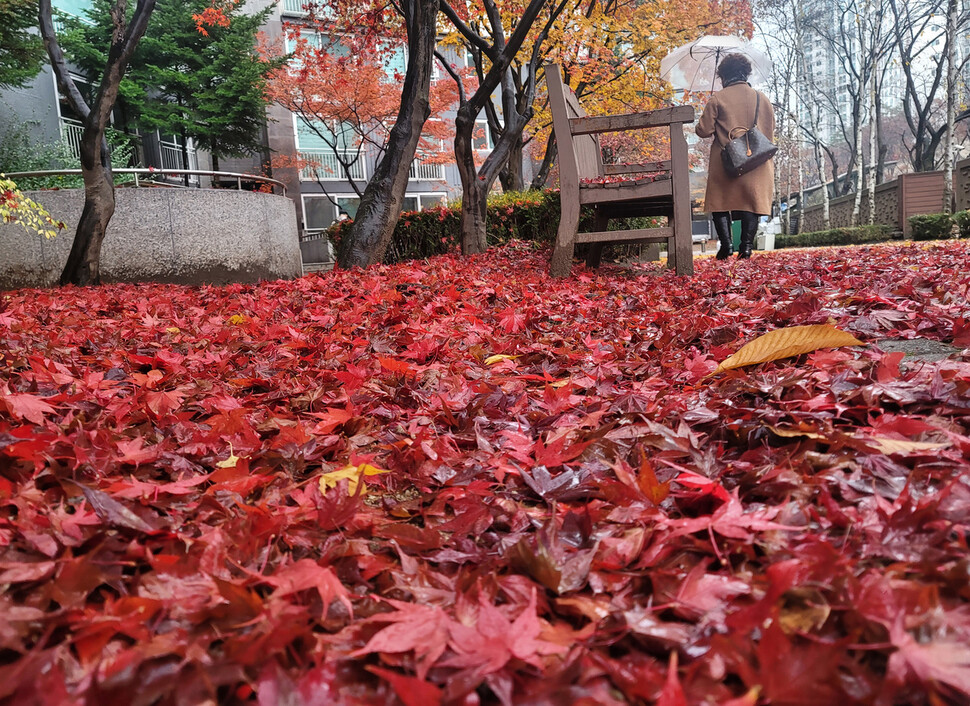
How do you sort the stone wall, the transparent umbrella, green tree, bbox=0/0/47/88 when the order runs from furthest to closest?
the stone wall < green tree, bbox=0/0/47/88 < the transparent umbrella

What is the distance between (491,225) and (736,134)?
135 inches

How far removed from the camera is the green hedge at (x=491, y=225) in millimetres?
8719

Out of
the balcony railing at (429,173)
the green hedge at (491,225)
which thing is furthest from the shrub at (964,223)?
the balcony railing at (429,173)

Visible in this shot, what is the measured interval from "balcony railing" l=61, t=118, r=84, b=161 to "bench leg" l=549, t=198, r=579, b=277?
14902 mm

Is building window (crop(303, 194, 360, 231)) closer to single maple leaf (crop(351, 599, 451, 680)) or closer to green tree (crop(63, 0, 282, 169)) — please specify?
green tree (crop(63, 0, 282, 169))

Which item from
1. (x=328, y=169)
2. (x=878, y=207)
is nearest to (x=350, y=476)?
(x=878, y=207)

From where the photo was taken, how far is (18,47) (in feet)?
39.2

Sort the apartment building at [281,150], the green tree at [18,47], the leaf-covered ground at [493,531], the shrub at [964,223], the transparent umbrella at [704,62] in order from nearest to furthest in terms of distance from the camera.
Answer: the leaf-covered ground at [493,531], the transparent umbrella at [704,62], the shrub at [964,223], the green tree at [18,47], the apartment building at [281,150]

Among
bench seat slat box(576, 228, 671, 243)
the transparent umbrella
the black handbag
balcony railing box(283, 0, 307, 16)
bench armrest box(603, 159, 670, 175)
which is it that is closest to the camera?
bench seat slat box(576, 228, 671, 243)

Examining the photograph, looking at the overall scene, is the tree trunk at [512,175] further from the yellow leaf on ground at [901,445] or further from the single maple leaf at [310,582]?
the single maple leaf at [310,582]

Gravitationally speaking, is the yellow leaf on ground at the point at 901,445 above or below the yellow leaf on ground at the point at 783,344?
below

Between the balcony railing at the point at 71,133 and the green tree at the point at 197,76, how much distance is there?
8.01 ft

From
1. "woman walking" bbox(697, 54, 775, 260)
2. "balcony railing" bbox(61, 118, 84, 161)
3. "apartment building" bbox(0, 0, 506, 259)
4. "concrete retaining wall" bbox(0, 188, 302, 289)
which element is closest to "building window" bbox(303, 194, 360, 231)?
"apartment building" bbox(0, 0, 506, 259)

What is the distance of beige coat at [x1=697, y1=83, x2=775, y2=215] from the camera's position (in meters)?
6.25
